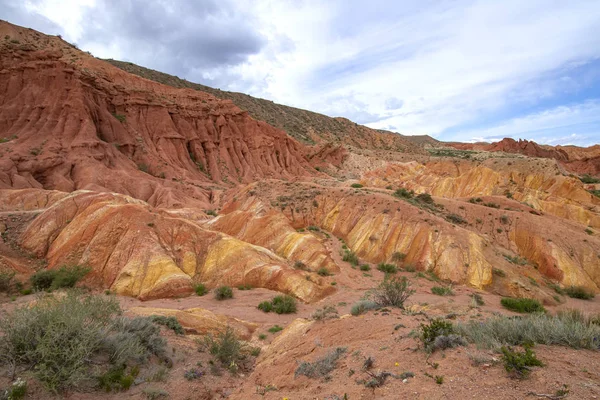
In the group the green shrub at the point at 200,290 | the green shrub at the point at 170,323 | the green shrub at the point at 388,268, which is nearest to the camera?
the green shrub at the point at 170,323

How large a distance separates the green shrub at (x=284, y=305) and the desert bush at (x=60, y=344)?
799 centimetres

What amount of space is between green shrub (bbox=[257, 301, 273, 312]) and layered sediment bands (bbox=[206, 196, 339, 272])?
4.77m

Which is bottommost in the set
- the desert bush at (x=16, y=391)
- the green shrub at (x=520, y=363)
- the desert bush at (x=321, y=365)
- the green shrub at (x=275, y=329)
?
the green shrub at (x=275, y=329)

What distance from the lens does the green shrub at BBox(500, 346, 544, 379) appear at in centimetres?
438

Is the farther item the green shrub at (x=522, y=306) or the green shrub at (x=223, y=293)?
the green shrub at (x=223, y=293)

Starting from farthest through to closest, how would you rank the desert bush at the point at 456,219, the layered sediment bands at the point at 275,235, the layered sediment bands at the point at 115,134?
the layered sediment bands at the point at 115,134
the desert bush at the point at 456,219
the layered sediment bands at the point at 275,235

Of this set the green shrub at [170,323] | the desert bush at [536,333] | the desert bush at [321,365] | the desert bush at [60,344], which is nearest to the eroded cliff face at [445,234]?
the green shrub at [170,323]

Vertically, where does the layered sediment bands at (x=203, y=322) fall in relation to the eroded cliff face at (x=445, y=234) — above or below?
below

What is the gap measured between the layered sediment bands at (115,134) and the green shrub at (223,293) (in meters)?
22.3

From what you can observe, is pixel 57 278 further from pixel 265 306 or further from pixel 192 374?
pixel 192 374

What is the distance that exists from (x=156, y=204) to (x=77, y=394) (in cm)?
3303

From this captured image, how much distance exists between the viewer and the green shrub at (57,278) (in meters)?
14.8

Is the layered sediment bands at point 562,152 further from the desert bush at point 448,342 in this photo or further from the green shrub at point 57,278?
the green shrub at point 57,278

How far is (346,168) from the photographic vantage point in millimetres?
69562
